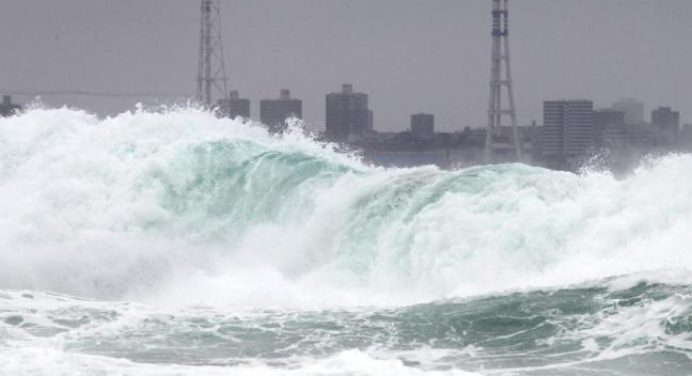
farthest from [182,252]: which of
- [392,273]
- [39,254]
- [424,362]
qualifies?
[424,362]

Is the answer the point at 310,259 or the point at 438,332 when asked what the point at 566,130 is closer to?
the point at 310,259

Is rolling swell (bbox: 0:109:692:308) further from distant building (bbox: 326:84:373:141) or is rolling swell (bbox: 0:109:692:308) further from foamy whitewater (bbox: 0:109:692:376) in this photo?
distant building (bbox: 326:84:373:141)

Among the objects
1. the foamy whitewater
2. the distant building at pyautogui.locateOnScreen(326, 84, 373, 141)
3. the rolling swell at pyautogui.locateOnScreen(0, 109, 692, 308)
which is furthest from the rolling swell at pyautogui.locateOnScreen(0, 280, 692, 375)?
the distant building at pyautogui.locateOnScreen(326, 84, 373, 141)

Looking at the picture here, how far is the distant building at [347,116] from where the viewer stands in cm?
3938

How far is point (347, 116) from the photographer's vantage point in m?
42.7

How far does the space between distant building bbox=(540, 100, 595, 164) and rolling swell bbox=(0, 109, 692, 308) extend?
1445 cm

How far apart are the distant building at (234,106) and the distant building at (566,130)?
11.7 metres

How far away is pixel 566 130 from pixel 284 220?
1937cm

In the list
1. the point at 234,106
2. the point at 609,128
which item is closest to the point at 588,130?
the point at 609,128

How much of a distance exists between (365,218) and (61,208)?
6.84m

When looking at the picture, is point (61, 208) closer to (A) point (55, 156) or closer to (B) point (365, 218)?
(A) point (55, 156)

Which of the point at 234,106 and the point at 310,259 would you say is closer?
the point at 310,259

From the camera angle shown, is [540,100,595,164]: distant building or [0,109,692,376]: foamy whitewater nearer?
[0,109,692,376]: foamy whitewater

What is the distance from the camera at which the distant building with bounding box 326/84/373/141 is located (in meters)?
39.4
